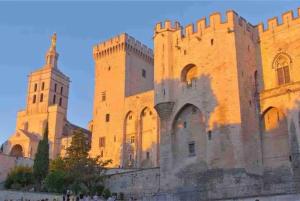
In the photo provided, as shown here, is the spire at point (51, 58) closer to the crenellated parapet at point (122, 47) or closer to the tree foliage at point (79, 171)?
the crenellated parapet at point (122, 47)

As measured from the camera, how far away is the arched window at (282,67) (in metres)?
31.4

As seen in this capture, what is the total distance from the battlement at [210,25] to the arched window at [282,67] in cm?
328

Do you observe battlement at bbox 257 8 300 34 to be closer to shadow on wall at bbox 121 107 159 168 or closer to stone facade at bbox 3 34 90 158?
shadow on wall at bbox 121 107 159 168

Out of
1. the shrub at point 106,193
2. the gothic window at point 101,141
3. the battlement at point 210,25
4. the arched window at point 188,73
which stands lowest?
the shrub at point 106,193

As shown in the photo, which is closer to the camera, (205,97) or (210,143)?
(210,143)

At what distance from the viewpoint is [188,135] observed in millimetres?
31594

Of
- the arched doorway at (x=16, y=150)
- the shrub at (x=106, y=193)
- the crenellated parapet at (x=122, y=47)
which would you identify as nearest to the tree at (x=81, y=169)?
the shrub at (x=106, y=193)

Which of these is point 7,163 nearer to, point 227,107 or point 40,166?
point 40,166

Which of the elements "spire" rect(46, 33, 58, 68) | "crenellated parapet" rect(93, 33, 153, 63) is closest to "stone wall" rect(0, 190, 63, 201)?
"crenellated parapet" rect(93, 33, 153, 63)

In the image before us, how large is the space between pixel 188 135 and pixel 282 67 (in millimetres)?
8673

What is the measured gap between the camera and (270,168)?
2923 centimetres

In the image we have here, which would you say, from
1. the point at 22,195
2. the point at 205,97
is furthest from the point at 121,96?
the point at 22,195

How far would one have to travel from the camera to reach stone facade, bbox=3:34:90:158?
185 feet

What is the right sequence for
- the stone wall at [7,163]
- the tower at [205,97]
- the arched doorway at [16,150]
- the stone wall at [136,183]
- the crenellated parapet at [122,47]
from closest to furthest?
the tower at [205,97] < the stone wall at [136,183] < the stone wall at [7,163] < the crenellated parapet at [122,47] < the arched doorway at [16,150]
